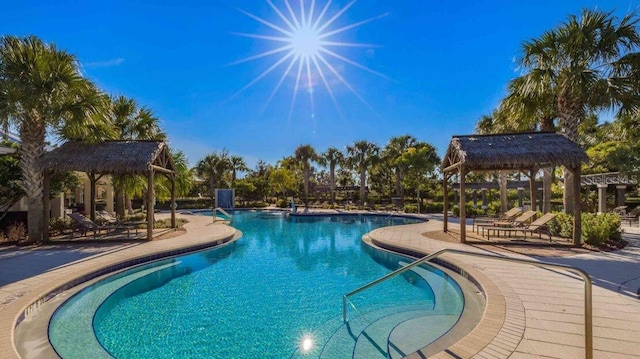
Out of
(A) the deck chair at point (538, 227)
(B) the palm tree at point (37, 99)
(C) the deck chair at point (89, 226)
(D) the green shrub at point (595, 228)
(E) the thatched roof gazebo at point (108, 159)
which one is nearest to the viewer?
(B) the palm tree at point (37, 99)

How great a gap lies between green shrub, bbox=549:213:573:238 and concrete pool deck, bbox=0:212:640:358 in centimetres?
135

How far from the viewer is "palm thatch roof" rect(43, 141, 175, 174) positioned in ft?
31.8

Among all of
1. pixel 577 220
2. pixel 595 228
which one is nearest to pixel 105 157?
pixel 577 220

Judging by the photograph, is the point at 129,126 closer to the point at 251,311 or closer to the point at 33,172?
the point at 33,172

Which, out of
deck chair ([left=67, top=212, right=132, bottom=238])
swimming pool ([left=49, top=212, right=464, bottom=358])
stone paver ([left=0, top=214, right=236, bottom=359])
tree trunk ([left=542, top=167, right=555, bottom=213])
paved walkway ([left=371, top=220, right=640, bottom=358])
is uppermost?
tree trunk ([left=542, top=167, right=555, bottom=213])

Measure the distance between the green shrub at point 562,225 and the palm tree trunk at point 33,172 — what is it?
1609cm

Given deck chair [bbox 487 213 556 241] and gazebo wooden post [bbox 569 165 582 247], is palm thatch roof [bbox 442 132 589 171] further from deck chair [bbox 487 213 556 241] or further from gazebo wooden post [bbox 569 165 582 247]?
deck chair [bbox 487 213 556 241]

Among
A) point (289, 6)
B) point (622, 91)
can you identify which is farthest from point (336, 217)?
point (622, 91)

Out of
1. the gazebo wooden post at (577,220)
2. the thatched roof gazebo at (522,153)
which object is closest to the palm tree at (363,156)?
the thatched roof gazebo at (522,153)

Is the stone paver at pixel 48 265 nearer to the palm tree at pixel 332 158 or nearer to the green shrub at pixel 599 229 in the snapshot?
the green shrub at pixel 599 229

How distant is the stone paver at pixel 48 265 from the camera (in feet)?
13.5

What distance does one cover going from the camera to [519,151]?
934 centimetres

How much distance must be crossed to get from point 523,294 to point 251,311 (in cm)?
438

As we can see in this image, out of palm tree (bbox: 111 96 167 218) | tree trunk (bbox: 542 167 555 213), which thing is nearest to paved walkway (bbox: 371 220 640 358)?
tree trunk (bbox: 542 167 555 213)
